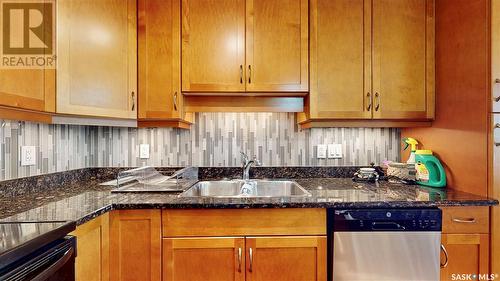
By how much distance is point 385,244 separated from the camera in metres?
1.37

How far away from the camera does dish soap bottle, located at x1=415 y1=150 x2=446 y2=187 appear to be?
1680 millimetres

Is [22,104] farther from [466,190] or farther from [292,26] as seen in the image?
→ [466,190]

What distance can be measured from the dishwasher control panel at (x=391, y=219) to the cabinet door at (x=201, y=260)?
21.6 inches

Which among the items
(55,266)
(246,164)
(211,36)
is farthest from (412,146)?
(55,266)

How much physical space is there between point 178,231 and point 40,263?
61 centimetres

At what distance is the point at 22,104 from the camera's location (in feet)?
3.65

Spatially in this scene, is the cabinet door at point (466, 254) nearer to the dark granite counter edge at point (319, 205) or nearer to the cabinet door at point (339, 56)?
the dark granite counter edge at point (319, 205)

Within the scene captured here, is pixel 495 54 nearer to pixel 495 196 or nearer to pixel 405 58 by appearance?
pixel 405 58

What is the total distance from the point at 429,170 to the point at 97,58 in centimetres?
209

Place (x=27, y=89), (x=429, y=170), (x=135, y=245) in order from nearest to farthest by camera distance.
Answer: (x=27, y=89) → (x=135, y=245) → (x=429, y=170)

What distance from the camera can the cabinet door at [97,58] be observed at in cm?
134

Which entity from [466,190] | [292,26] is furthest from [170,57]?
[466,190]
